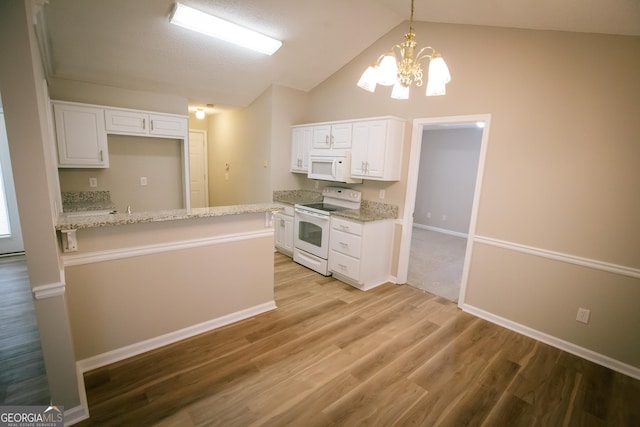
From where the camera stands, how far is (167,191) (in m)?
4.60

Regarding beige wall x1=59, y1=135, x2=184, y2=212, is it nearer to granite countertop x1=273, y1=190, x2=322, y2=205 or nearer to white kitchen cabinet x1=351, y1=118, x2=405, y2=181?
granite countertop x1=273, y1=190, x2=322, y2=205

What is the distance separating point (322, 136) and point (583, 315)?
356 cm

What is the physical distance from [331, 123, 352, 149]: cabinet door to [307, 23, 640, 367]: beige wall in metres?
1.20

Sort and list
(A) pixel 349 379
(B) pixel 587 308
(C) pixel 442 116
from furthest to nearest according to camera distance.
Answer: (C) pixel 442 116, (B) pixel 587 308, (A) pixel 349 379

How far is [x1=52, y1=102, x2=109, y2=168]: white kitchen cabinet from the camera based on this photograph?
10.9 feet

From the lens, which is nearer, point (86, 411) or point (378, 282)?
point (86, 411)

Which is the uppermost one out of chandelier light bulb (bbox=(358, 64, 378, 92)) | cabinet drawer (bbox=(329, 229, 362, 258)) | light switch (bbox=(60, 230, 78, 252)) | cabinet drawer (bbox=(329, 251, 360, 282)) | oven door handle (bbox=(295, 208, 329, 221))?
chandelier light bulb (bbox=(358, 64, 378, 92))

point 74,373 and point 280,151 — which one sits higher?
point 280,151

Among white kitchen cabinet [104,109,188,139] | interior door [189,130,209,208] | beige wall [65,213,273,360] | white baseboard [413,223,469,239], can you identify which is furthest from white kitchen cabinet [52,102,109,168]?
white baseboard [413,223,469,239]

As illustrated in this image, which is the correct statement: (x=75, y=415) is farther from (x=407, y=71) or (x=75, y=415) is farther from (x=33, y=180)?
(x=407, y=71)

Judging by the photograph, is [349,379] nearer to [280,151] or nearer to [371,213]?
[371,213]

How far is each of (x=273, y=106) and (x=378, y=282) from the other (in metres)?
3.16

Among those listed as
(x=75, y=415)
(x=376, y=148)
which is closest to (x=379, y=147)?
(x=376, y=148)

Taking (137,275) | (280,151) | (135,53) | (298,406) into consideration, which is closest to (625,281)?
(298,406)
